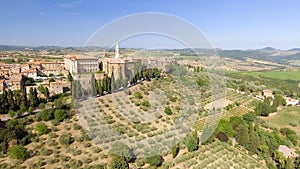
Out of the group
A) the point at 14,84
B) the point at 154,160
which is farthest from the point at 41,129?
the point at 14,84

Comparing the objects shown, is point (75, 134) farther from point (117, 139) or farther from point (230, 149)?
point (230, 149)

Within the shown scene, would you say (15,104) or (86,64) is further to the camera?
(86,64)

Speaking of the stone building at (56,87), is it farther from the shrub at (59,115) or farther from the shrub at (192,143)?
the shrub at (192,143)

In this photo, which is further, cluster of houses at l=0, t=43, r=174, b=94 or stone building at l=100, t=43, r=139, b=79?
stone building at l=100, t=43, r=139, b=79

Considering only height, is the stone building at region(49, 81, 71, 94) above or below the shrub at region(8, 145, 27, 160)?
above

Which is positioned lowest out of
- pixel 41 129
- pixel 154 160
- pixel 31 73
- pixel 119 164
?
pixel 154 160

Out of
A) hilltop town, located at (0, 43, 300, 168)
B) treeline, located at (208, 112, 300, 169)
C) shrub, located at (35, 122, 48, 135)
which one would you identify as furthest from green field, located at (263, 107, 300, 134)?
shrub, located at (35, 122, 48, 135)

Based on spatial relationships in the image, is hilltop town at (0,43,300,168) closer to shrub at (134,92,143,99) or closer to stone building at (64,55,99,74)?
shrub at (134,92,143,99)

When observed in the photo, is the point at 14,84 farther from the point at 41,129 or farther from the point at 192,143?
the point at 192,143

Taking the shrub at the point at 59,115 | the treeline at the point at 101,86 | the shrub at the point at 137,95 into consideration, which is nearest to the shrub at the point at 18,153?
the shrub at the point at 59,115
